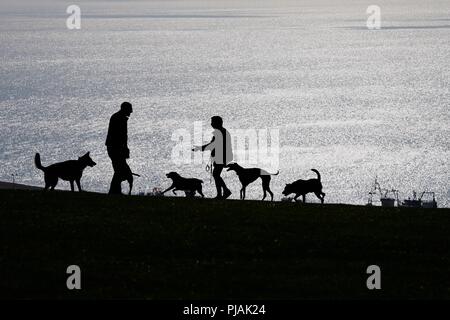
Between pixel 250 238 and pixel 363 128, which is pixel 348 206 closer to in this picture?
pixel 250 238

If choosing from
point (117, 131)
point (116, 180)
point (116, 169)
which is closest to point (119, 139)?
point (117, 131)

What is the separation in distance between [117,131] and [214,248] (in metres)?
7.74

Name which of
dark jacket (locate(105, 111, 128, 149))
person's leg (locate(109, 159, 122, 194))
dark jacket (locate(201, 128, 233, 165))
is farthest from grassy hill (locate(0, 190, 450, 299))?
dark jacket (locate(201, 128, 233, 165))

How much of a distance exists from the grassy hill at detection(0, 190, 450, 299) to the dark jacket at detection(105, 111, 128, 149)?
1.52 metres

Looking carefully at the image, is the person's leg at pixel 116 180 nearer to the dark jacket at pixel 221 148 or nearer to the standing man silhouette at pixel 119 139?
the standing man silhouette at pixel 119 139

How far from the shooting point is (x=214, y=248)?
22719 millimetres

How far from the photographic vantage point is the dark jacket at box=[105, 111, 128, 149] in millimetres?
29266

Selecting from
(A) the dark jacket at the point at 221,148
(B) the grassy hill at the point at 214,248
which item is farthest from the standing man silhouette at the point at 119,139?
(A) the dark jacket at the point at 221,148

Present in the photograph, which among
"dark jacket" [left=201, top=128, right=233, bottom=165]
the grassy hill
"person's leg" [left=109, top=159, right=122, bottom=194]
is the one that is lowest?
the grassy hill

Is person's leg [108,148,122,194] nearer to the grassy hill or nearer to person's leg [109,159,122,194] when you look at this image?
person's leg [109,159,122,194]

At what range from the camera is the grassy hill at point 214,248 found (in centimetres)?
1956

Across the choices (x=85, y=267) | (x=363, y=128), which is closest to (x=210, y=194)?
(x=363, y=128)

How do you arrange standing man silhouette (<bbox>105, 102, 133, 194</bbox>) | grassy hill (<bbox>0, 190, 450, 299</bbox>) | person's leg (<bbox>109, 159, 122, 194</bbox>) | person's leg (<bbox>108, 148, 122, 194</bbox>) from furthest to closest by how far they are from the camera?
person's leg (<bbox>109, 159, 122, 194</bbox>) → person's leg (<bbox>108, 148, 122, 194</bbox>) → standing man silhouette (<bbox>105, 102, 133, 194</bbox>) → grassy hill (<bbox>0, 190, 450, 299</bbox>)

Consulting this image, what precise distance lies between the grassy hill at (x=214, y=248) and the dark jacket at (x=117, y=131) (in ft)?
4.99
